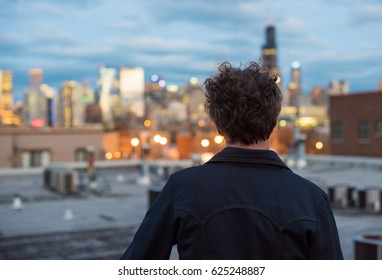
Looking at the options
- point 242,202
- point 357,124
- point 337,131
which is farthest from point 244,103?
point 337,131

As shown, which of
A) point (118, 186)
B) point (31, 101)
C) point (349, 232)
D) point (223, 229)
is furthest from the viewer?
point (31, 101)

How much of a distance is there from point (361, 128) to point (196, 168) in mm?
52182

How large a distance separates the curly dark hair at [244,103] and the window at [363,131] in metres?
51.3

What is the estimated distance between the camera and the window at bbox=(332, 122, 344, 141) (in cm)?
5481

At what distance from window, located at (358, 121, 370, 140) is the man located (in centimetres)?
5134

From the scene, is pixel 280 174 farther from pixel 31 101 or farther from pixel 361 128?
pixel 31 101

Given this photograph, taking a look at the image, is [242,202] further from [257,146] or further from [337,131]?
[337,131]

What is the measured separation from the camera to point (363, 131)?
5216 cm

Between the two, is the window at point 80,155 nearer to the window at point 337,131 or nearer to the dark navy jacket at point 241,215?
the window at point 337,131
